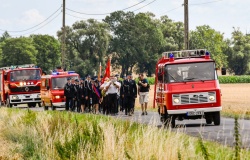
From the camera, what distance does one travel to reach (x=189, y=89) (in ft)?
67.4

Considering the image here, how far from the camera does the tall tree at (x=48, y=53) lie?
153500 millimetres

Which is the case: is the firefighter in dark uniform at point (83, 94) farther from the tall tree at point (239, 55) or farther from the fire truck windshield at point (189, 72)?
the tall tree at point (239, 55)

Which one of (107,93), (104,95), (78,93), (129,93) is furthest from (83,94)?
(129,93)

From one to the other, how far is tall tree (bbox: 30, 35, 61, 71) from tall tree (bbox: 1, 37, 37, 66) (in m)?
3.24

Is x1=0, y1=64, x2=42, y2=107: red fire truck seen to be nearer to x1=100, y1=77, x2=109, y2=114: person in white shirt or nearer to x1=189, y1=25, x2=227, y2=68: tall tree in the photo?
x1=100, y1=77, x2=109, y2=114: person in white shirt

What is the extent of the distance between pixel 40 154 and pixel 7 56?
143m

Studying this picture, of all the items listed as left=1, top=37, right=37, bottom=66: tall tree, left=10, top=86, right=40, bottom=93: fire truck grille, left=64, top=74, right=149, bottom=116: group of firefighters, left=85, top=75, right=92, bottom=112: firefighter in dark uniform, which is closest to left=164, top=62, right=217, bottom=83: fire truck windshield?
left=64, top=74, right=149, bottom=116: group of firefighters

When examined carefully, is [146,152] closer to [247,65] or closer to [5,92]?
[5,92]

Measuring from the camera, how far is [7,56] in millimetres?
151250

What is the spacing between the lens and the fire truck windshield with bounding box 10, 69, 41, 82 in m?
43.9

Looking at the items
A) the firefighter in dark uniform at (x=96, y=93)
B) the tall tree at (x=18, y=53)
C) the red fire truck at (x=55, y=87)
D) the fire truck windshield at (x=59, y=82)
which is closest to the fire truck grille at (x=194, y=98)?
the firefighter in dark uniform at (x=96, y=93)

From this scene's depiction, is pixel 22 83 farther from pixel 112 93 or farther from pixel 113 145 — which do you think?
pixel 113 145

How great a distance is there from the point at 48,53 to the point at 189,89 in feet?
447

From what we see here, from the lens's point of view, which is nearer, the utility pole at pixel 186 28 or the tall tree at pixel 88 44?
the utility pole at pixel 186 28
